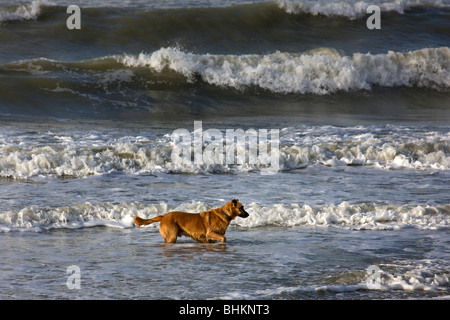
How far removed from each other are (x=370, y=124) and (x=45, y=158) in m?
7.92

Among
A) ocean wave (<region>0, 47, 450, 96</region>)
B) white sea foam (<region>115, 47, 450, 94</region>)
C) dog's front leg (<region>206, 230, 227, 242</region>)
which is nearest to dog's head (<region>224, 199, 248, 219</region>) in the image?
dog's front leg (<region>206, 230, 227, 242</region>)

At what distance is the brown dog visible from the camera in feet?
23.0

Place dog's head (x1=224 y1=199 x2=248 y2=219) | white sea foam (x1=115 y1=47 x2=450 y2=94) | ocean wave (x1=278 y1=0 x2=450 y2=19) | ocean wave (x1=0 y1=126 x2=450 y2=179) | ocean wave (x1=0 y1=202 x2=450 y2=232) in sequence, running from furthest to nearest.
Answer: ocean wave (x1=278 y1=0 x2=450 y2=19) → white sea foam (x1=115 y1=47 x2=450 y2=94) → ocean wave (x1=0 y1=126 x2=450 y2=179) → ocean wave (x1=0 y1=202 x2=450 y2=232) → dog's head (x1=224 y1=199 x2=248 y2=219)

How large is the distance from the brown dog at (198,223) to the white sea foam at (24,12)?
55.3 feet

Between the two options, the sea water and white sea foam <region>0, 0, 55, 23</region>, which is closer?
the sea water

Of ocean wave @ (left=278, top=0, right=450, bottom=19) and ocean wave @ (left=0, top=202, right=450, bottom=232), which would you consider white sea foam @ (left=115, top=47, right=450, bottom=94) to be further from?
ocean wave @ (left=0, top=202, right=450, bottom=232)

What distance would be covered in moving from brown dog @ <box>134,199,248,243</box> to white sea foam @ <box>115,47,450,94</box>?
11723 millimetres

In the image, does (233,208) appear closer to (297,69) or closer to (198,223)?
(198,223)

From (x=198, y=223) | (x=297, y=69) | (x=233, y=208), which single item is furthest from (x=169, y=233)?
(x=297, y=69)

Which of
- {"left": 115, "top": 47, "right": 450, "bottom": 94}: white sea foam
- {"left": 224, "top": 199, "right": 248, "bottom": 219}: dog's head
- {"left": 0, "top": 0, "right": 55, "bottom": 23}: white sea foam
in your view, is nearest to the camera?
{"left": 224, "top": 199, "right": 248, "bottom": 219}: dog's head

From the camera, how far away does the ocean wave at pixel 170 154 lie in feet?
33.7

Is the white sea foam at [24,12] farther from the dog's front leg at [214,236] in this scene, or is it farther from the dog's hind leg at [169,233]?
the dog's front leg at [214,236]

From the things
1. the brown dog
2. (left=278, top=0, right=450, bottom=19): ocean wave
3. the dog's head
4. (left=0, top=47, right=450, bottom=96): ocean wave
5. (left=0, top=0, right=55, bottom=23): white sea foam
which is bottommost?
the brown dog
